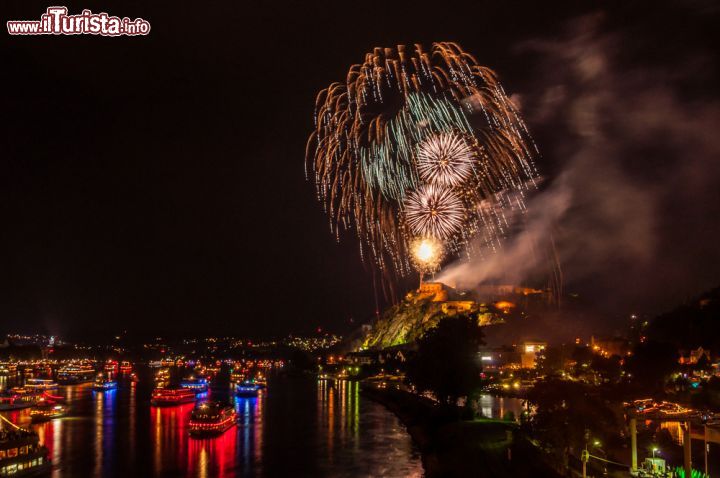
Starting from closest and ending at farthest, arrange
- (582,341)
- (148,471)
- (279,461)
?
(148,471) → (279,461) → (582,341)

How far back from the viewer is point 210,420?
44594 millimetres

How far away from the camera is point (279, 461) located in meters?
35.6

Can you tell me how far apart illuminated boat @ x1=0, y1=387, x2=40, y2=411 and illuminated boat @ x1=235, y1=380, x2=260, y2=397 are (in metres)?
23.0

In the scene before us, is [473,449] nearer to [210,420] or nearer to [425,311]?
[210,420]

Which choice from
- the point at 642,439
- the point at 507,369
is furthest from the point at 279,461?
the point at 507,369

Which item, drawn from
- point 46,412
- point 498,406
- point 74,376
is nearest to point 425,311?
point 74,376

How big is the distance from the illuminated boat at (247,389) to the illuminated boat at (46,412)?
23.3m

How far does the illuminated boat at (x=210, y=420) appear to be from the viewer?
43.7m

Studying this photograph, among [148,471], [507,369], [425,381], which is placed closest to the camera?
[148,471]

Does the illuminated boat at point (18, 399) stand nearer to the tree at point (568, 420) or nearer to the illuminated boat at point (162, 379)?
the illuminated boat at point (162, 379)

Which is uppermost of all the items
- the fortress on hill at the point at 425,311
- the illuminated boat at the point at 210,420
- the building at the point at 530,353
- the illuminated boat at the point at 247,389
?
the fortress on hill at the point at 425,311

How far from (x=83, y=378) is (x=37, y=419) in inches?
2337

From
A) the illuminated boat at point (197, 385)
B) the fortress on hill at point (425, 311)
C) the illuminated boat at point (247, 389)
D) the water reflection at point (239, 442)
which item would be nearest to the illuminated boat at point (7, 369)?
the illuminated boat at point (197, 385)

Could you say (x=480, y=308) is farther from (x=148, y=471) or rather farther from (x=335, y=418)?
(x=148, y=471)
